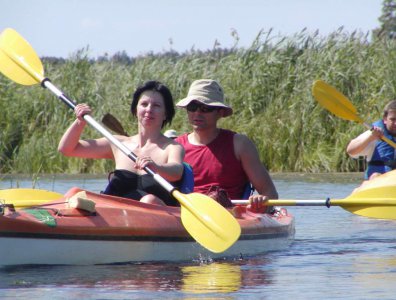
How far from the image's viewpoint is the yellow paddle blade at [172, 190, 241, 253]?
6695 mm

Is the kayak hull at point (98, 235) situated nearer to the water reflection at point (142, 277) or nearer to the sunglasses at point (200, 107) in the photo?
the water reflection at point (142, 277)

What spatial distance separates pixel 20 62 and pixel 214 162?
1.63 meters

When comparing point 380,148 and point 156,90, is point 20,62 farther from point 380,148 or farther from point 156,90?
point 380,148

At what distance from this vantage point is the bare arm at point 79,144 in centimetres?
727

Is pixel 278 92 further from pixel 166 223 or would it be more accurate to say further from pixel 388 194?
pixel 166 223

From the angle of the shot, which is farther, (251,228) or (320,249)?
(320,249)

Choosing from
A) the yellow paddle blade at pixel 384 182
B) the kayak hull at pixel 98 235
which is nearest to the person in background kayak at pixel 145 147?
the kayak hull at pixel 98 235

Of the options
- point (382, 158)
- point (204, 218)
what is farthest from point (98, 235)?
point (382, 158)

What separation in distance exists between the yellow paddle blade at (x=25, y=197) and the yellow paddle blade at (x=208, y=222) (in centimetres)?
109

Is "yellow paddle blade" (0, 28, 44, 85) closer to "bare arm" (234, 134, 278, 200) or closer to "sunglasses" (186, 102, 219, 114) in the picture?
"sunglasses" (186, 102, 219, 114)

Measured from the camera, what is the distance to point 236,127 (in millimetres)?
14336

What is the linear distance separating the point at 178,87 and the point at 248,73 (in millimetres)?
889

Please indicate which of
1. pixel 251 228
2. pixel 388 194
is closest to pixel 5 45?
pixel 251 228

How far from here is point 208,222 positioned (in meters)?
6.77
